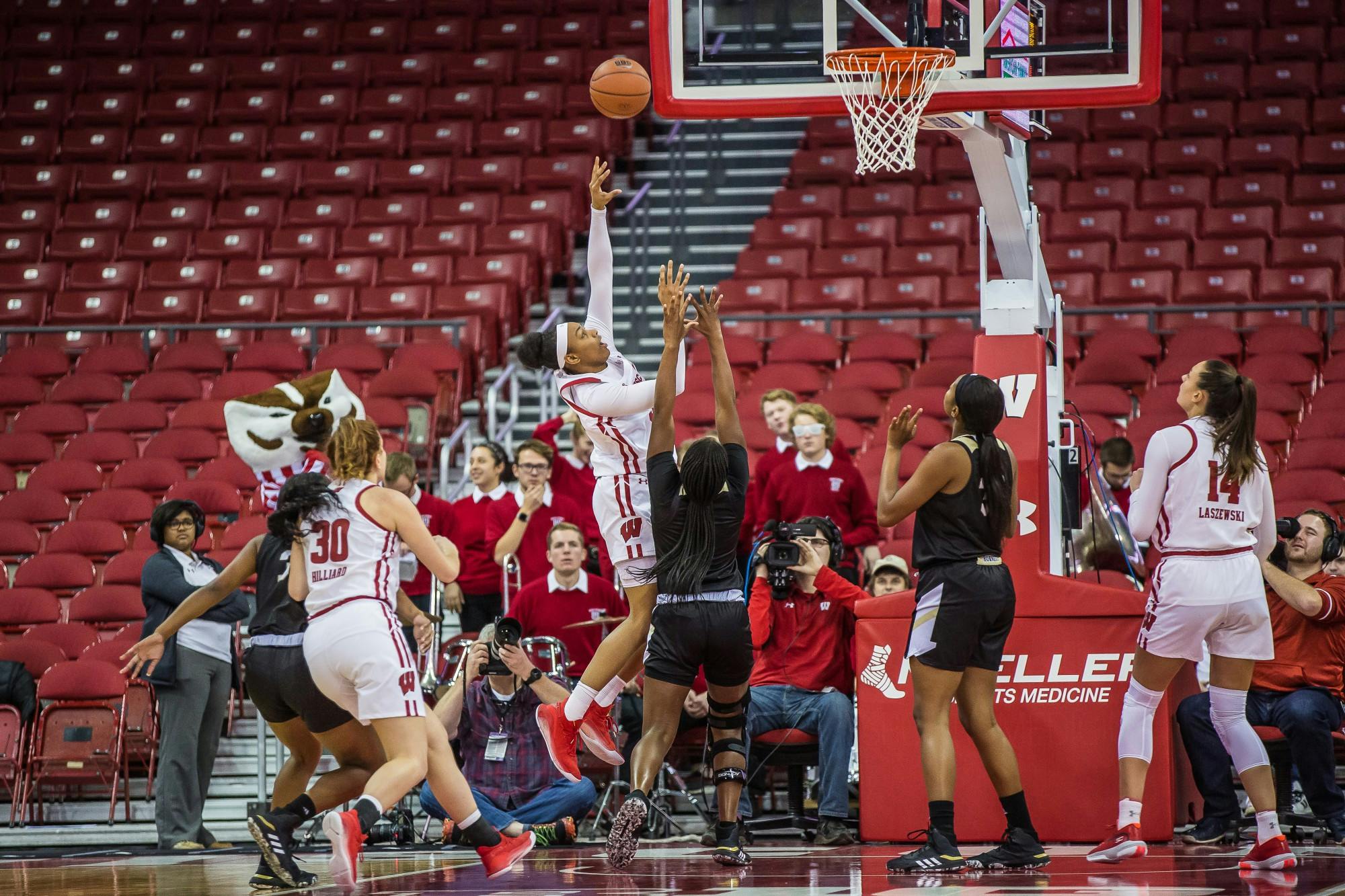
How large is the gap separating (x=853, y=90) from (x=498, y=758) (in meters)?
3.91

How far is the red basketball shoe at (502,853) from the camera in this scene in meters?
6.28

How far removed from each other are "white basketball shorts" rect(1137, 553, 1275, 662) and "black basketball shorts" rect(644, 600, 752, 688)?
1736 mm

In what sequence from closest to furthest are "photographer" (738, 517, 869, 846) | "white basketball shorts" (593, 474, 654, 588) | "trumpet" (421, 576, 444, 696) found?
"white basketball shorts" (593, 474, 654, 588) → "photographer" (738, 517, 869, 846) → "trumpet" (421, 576, 444, 696)

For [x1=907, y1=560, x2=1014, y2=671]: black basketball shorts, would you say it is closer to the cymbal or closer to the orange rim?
the orange rim

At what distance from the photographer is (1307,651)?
7.88m

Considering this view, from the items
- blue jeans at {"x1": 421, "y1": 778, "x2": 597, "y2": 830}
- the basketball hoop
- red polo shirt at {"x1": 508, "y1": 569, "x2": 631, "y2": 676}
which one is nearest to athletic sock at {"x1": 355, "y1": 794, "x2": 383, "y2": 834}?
blue jeans at {"x1": 421, "y1": 778, "x2": 597, "y2": 830}

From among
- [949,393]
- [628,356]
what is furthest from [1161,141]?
[949,393]

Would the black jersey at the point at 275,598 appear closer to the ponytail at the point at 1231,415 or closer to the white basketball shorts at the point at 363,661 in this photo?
the white basketball shorts at the point at 363,661

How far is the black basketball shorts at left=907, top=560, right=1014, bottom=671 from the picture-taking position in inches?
245

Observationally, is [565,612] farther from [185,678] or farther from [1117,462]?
[1117,462]

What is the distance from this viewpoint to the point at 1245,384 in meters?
6.51

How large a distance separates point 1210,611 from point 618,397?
2581 mm

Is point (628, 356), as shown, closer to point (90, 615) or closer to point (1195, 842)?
point (90, 615)

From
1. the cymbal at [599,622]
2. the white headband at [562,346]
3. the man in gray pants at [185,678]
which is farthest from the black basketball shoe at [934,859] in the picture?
the man in gray pants at [185,678]
